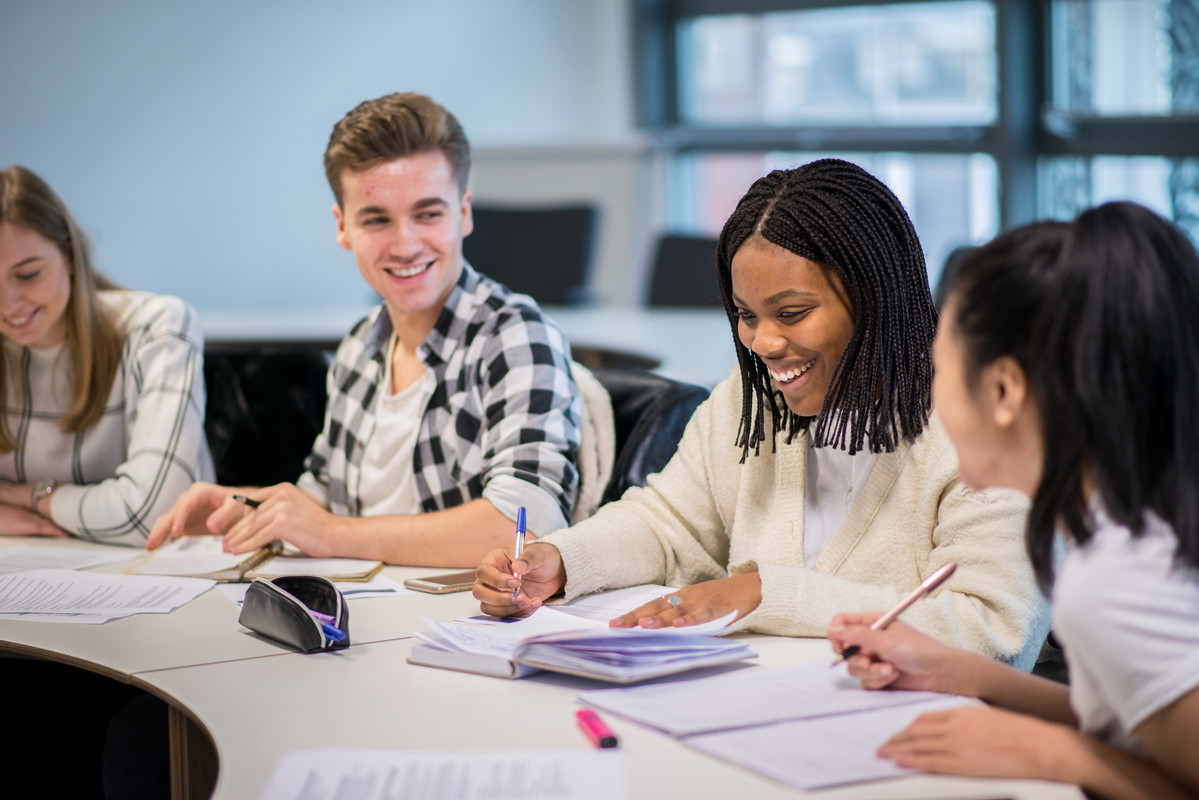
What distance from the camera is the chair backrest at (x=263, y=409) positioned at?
2.50m

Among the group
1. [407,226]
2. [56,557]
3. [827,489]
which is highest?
[407,226]

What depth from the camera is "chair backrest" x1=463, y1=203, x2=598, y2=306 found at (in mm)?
4832

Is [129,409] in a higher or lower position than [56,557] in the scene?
higher

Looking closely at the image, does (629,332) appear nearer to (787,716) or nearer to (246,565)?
(246,565)

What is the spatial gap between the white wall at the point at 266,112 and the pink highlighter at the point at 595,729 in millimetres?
3251

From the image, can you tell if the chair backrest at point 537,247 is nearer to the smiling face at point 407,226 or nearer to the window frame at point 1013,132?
the window frame at point 1013,132

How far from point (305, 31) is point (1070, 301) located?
4.71 meters

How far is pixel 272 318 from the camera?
3703 mm

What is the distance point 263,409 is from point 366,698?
1409mm

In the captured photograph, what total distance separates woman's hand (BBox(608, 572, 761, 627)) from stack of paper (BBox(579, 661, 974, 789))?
0.14 metres

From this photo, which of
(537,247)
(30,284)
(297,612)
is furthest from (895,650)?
(537,247)

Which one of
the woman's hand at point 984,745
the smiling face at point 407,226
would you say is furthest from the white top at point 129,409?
the woman's hand at point 984,745

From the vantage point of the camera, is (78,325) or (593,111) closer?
(78,325)

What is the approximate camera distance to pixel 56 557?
1.85 metres
